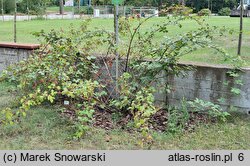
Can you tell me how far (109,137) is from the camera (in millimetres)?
3789

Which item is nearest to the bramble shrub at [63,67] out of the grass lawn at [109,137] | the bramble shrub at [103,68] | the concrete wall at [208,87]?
the bramble shrub at [103,68]

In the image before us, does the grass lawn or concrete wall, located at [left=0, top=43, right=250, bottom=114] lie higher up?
concrete wall, located at [left=0, top=43, right=250, bottom=114]

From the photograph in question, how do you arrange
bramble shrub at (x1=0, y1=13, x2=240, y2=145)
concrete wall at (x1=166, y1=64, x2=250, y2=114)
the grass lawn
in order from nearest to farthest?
the grass lawn, bramble shrub at (x1=0, y1=13, x2=240, y2=145), concrete wall at (x1=166, y1=64, x2=250, y2=114)

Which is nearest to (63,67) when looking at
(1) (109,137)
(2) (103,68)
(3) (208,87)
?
(2) (103,68)

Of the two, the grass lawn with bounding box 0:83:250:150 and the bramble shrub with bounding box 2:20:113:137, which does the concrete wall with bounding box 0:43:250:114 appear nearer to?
the grass lawn with bounding box 0:83:250:150

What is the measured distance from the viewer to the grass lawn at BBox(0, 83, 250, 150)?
3582mm

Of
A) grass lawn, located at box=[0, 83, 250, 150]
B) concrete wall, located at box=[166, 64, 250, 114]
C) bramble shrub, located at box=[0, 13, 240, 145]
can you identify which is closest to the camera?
grass lawn, located at box=[0, 83, 250, 150]

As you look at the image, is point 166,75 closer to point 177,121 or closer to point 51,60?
point 177,121

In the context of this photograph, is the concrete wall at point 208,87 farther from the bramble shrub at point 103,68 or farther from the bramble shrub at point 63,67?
the bramble shrub at point 63,67

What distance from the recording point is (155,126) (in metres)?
4.12

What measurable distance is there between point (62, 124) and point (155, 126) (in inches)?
41.0

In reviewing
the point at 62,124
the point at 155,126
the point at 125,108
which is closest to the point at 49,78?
the point at 62,124

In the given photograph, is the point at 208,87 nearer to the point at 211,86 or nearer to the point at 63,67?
the point at 211,86

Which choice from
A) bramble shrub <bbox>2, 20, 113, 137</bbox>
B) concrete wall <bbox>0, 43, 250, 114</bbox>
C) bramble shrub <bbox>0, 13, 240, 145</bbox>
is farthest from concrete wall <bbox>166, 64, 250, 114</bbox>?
bramble shrub <bbox>2, 20, 113, 137</bbox>
